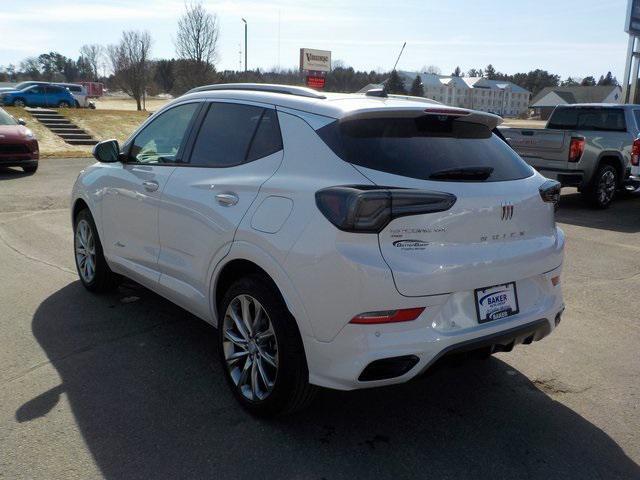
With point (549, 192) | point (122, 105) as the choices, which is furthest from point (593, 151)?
point (122, 105)

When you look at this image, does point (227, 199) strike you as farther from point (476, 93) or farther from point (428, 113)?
point (476, 93)

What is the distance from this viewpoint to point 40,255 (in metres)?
6.77

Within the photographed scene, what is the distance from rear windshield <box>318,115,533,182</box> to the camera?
292 centimetres

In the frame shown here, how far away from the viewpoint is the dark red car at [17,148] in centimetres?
1326

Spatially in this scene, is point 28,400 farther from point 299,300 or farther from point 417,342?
point 417,342

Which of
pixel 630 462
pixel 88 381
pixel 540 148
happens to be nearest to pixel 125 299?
pixel 88 381

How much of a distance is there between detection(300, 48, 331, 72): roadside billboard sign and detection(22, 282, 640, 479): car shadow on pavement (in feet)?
165

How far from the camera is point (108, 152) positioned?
4801 millimetres

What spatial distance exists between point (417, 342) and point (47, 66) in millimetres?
138390

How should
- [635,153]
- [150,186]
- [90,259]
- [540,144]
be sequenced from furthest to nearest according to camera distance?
1. [540,144]
2. [635,153]
3. [90,259]
4. [150,186]

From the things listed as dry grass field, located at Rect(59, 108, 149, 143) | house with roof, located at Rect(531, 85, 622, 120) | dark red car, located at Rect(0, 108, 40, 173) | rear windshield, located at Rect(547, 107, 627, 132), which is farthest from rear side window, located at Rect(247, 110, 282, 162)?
house with roof, located at Rect(531, 85, 622, 120)

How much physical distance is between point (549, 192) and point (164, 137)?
2744mm

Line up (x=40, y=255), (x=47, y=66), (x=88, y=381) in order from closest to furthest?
(x=88, y=381) → (x=40, y=255) → (x=47, y=66)

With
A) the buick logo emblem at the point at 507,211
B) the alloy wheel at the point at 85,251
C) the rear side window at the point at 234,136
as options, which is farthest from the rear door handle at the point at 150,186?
the buick logo emblem at the point at 507,211
